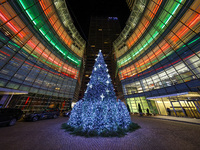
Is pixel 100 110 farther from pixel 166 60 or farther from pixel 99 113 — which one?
pixel 166 60

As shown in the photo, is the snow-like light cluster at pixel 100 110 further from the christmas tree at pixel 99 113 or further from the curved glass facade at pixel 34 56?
the curved glass facade at pixel 34 56

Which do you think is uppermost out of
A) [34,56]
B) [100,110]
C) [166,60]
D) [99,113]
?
[34,56]

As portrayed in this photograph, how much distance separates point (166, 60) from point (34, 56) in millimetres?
27301

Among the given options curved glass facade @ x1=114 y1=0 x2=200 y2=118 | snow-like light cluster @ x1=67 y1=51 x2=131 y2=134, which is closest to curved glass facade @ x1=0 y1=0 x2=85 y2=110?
snow-like light cluster @ x1=67 y1=51 x2=131 y2=134

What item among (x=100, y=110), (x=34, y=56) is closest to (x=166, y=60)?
(x=100, y=110)

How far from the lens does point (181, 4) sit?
11547 millimetres

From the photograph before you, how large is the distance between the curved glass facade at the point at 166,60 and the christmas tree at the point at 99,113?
11.4 meters

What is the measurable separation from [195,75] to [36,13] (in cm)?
3030

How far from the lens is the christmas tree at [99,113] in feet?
17.0

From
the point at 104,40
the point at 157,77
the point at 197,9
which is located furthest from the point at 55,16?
the point at 104,40

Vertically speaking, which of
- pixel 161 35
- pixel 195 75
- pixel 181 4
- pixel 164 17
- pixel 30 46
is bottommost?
pixel 195 75

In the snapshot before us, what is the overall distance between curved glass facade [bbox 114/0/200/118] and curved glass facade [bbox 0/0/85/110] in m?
20.1

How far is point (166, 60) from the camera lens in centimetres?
1433

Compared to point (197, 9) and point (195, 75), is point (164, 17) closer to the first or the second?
point (197, 9)
